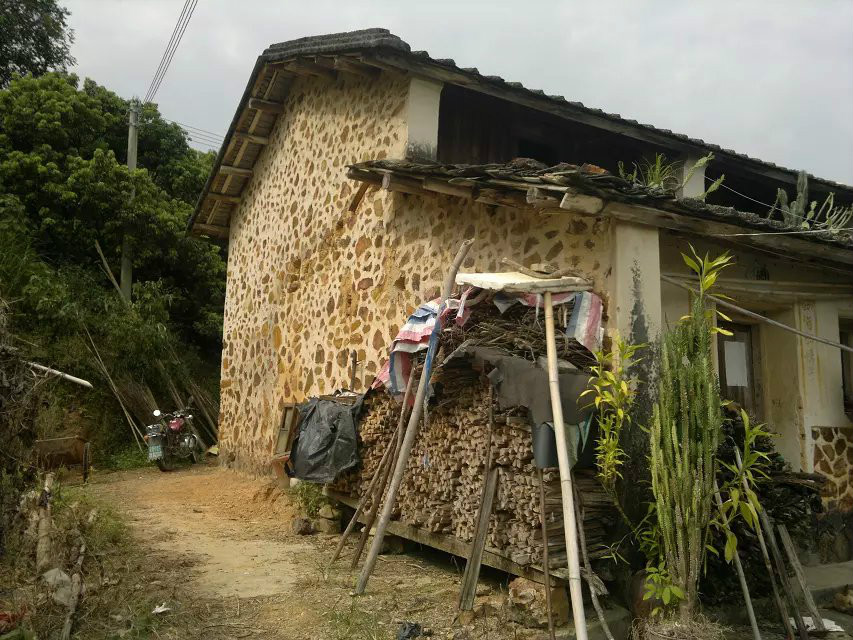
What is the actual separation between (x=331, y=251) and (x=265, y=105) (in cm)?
308

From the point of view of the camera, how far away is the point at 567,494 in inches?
159

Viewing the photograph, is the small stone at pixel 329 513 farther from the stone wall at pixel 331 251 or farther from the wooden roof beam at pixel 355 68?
the wooden roof beam at pixel 355 68

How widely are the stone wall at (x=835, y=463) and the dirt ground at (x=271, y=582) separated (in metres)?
3.34

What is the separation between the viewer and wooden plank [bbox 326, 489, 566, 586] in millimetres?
4574

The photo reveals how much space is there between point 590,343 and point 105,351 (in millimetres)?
11704

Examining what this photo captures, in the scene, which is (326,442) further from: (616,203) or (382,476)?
(616,203)

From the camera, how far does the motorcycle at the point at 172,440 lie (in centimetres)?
1234

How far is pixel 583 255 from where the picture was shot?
5.27 m

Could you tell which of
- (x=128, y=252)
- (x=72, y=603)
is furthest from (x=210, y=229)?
(x=72, y=603)

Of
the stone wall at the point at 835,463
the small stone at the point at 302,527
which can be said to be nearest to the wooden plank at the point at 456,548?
the small stone at the point at 302,527

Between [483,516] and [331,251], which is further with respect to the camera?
[331,251]

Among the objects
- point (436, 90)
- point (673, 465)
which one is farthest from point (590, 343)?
point (436, 90)

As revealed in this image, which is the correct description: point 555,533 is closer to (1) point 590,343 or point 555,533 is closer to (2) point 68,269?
(1) point 590,343

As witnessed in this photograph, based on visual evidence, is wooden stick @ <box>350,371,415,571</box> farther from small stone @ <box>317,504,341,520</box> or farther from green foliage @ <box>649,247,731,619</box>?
green foliage @ <box>649,247,731,619</box>
